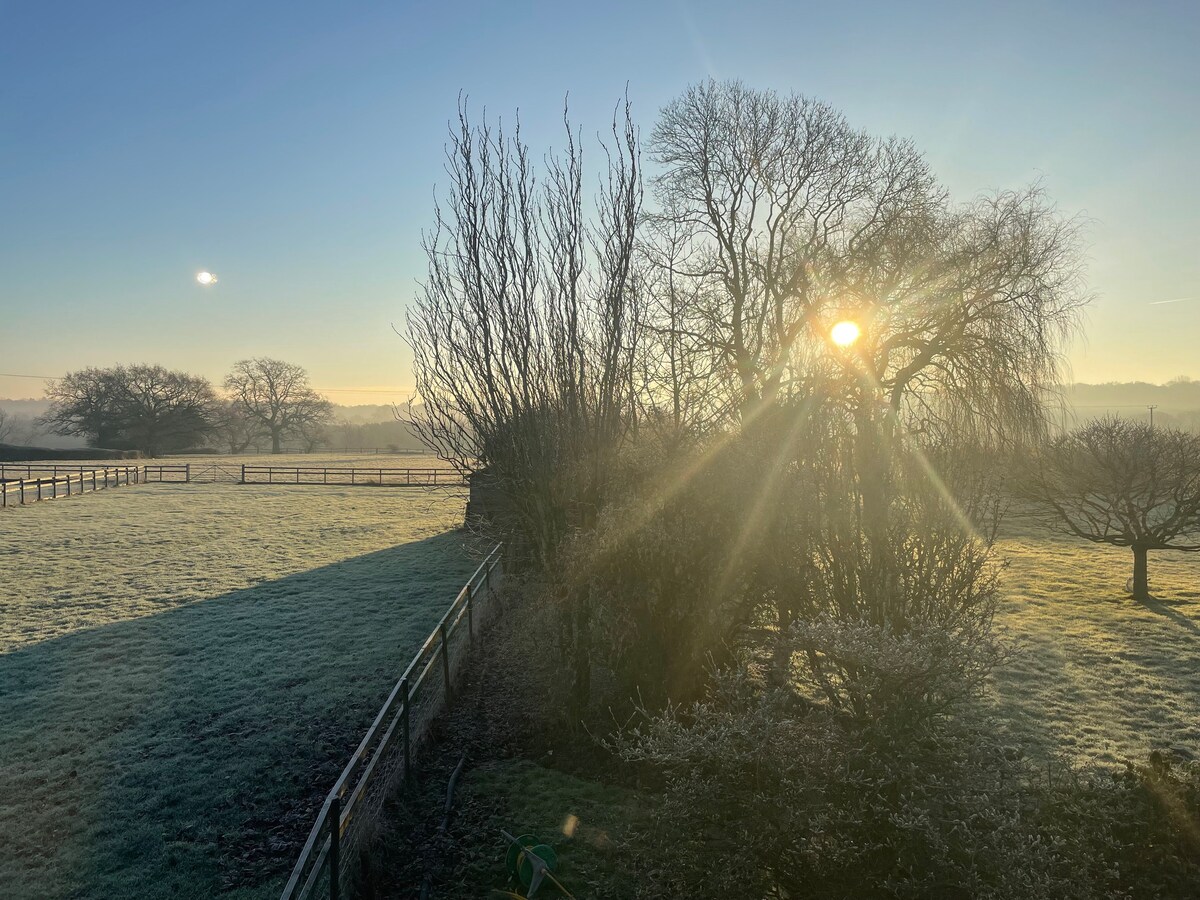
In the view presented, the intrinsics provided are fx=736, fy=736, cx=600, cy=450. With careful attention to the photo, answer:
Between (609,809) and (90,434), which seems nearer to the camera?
(609,809)

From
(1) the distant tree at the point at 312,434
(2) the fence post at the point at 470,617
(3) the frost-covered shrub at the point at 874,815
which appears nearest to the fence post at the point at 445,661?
(2) the fence post at the point at 470,617

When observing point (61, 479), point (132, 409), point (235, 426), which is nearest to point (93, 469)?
point (61, 479)

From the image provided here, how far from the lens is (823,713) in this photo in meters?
4.70

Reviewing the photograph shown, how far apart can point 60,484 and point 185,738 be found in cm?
3422

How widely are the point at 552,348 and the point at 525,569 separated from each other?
4326 millimetres

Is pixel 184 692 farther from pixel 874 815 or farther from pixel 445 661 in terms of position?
pixel 874 815

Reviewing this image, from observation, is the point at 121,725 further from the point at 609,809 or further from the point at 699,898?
the point at 699,898

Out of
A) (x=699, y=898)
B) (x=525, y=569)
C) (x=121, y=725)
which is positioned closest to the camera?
(x=699, y=898)

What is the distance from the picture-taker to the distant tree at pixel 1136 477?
1616cm

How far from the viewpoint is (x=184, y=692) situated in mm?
9266

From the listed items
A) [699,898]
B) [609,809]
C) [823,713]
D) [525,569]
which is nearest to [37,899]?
[609,809]

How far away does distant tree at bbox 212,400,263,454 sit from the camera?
72625mm

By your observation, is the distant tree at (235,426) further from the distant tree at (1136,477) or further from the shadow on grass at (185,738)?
the distant tree at (1136,477)

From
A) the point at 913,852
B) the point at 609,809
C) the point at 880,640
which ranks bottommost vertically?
the point at 609,809
